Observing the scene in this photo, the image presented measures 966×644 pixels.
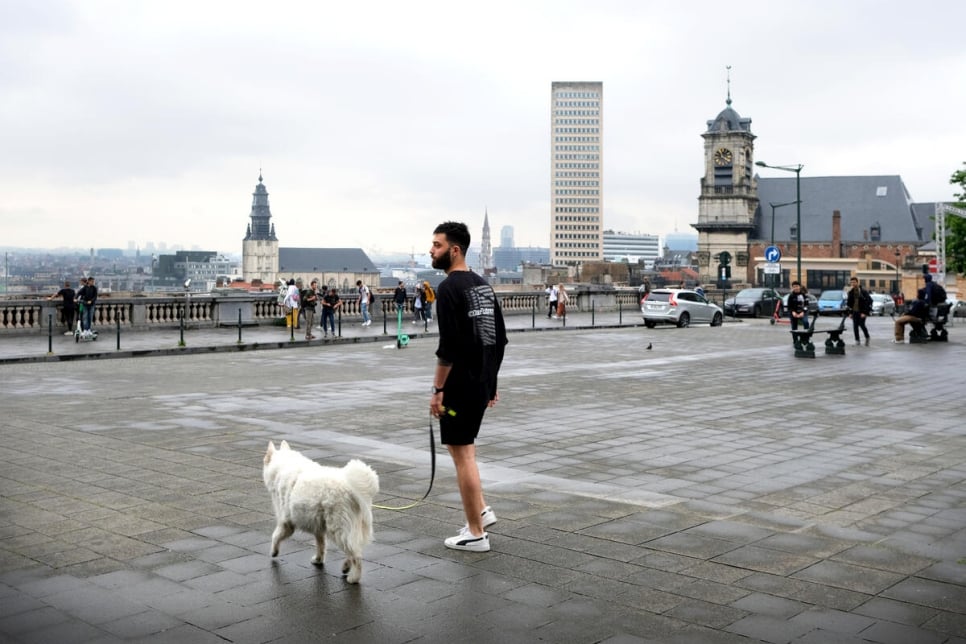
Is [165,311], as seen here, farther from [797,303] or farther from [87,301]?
[797,303]

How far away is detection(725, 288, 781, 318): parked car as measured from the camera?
168 feet

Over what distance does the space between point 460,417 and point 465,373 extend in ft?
0.89

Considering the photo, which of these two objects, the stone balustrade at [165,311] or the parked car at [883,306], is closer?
the stone balustrade at [165,311]

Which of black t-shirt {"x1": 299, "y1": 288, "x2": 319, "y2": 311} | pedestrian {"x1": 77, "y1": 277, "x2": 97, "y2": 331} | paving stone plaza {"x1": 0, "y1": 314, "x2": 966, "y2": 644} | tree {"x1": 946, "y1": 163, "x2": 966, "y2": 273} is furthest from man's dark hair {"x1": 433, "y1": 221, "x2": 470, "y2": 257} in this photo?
tree {"x1": 946, "y1": 163, "x2": 966, "y2": 273}

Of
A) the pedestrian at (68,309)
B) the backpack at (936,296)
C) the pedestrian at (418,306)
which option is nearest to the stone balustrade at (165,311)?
the pedestrian at (68,309)

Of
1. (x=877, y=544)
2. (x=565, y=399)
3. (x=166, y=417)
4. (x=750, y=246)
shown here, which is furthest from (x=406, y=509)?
(x=750, y=246)

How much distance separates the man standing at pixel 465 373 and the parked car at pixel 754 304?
46613 mm

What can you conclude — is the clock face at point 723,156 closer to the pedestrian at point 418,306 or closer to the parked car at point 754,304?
the parked car at point 754,304

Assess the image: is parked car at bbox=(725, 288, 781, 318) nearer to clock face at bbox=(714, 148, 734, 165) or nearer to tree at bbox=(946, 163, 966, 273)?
tree at bbox=(946, 163, 966, 273)

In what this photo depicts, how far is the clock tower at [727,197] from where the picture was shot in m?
128

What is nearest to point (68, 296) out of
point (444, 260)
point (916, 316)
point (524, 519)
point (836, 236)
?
point (916, 316)

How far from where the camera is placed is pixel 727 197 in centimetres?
12900

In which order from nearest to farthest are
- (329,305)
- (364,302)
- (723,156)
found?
(329,305), (364,302), (723,156)

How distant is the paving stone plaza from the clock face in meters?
117
